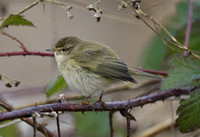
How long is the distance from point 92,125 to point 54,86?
85cm

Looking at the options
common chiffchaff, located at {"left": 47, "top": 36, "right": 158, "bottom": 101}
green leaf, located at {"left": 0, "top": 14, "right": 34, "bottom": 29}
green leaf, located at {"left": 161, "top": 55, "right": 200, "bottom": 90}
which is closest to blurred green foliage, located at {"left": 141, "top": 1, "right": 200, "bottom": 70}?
common chiffchaff, located at {"left": 47, "top": 36, "right": 158, "bottom": 101}

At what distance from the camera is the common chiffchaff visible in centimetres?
305

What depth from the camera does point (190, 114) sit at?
2404 millimetres

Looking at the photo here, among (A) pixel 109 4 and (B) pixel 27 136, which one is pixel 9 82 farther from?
(A) pixel 109 4

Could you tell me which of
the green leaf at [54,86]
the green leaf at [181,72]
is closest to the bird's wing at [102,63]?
the green leaf at [54,86]

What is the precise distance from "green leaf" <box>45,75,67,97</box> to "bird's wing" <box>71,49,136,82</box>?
1.02 feet

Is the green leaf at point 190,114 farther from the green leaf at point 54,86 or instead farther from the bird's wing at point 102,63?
the green leaf at point 54,86

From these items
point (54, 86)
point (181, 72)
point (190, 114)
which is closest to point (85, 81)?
point (54, 86)

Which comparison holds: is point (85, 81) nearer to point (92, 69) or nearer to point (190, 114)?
point (92, 69)

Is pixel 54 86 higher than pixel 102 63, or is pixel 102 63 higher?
pixel 102 63

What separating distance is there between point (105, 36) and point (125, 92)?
12.3ft

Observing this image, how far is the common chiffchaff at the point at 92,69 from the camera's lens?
10.00 feet

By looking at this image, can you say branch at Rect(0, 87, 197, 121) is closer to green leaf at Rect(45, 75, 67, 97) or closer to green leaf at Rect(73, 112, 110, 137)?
green leaf at Rect(45, 75, 67, 97)

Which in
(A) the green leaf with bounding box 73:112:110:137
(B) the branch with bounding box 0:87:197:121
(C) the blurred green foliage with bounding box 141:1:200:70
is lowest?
(B) the branch with bounding box 0:87:197:121
